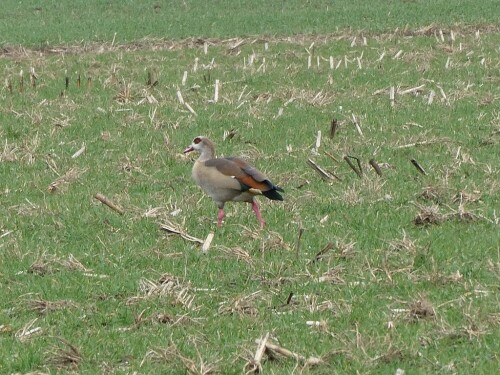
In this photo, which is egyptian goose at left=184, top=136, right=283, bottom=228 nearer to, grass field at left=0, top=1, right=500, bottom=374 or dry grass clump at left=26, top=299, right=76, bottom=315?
grass field at left=0, top=1, right=500, bottom=374

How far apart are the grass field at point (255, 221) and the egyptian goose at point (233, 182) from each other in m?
0.33

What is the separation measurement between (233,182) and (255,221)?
0.60 metres

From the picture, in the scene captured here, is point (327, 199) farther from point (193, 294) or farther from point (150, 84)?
point (150, 84)

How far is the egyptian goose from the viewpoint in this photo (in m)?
10.1

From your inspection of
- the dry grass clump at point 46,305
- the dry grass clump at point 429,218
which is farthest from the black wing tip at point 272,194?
the dry grass clump at point 46,305

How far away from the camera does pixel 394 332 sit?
7.35 m

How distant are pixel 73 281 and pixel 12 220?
2283 millimetres

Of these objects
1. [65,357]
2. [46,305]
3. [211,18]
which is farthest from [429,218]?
[211,18]

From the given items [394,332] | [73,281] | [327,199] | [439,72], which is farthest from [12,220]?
[439,72]

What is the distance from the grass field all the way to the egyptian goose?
1.09 feet

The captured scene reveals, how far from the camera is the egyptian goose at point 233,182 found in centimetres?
1008

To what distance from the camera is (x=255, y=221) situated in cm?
1060

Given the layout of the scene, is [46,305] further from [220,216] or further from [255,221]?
[255,221]

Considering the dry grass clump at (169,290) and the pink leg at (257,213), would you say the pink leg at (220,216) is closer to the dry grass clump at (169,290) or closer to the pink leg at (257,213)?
the pink leg at (257,213)
